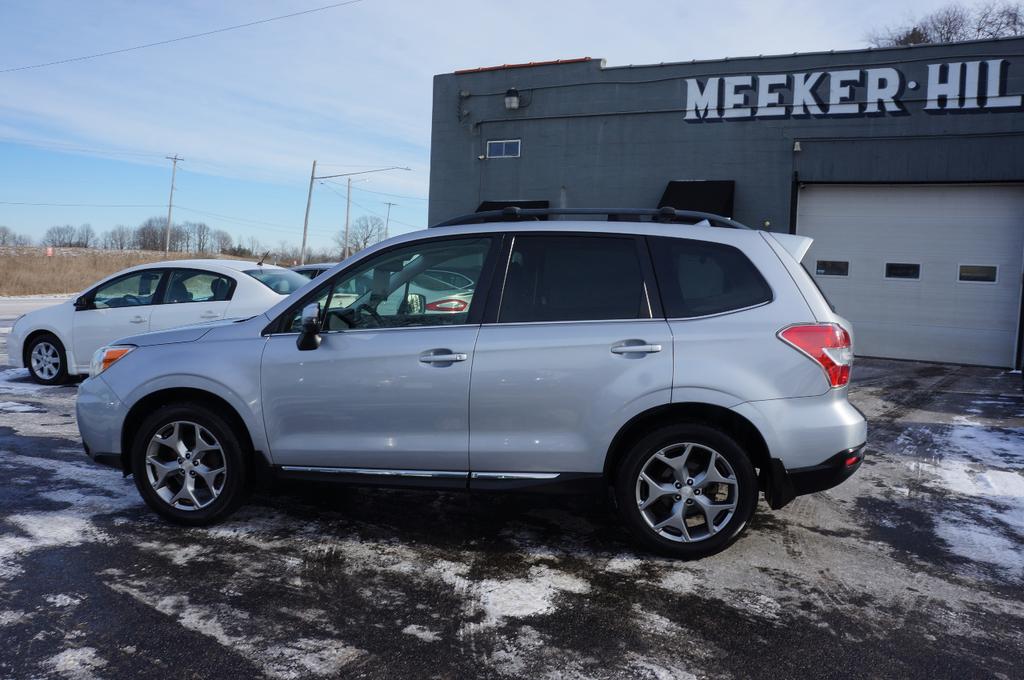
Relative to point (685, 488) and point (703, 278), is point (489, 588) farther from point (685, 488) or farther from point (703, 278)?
point (703, 278)

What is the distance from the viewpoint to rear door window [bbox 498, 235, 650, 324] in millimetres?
4340

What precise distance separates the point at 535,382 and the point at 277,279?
649cm

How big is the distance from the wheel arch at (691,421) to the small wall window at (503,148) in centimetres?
1613

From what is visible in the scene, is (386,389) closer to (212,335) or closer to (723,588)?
(212,335)

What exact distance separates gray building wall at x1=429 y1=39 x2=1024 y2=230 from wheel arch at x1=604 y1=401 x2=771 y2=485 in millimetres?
13240

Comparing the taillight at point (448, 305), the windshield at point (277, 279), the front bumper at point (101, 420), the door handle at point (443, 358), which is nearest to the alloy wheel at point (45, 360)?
the windshield at point (277, 279)

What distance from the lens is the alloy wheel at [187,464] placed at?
15.4 ft

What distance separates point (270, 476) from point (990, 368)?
14754mm

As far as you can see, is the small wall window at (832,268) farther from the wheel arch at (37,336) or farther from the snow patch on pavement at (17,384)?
the snow patch on pavement at (17,384)

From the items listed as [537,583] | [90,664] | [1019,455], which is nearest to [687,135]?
[1019,455]

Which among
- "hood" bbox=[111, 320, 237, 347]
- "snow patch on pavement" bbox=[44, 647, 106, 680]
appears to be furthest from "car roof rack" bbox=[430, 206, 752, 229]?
"snow patch on pavement" bbox=[44, 647, 106, 680]

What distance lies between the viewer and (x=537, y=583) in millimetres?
3984

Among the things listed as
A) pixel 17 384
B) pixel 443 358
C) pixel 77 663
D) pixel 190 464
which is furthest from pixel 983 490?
pixel 17 384

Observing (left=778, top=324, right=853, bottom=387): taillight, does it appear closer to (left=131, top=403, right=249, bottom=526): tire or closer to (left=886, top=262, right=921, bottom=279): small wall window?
(left=131, top=403, right=249, bottom=526): tire
